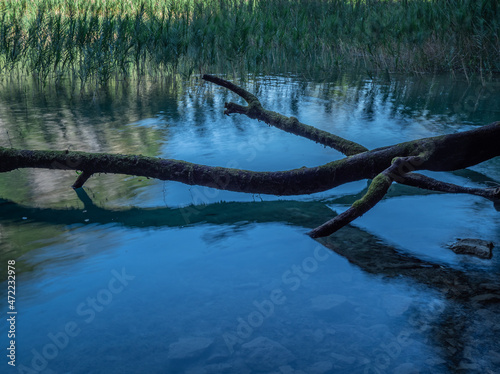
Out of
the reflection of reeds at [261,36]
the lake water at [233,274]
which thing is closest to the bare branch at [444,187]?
the lake water at [233,274]

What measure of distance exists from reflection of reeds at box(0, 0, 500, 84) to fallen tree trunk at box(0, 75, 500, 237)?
14.1ft

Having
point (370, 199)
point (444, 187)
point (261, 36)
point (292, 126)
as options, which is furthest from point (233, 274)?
point (261, 36)

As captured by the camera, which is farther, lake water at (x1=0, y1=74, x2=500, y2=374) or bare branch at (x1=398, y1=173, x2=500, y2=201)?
bare branch at (x1=398, y1=173, x2=500, y2=201)

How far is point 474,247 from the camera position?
2.83 meters

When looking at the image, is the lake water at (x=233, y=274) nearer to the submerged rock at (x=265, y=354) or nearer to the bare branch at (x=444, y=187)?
the submerged rock at (x=265, y=354)

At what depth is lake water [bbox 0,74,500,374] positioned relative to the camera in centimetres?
204

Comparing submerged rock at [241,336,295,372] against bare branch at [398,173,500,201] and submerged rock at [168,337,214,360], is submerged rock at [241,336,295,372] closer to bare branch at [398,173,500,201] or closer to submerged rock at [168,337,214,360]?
submerged rock at [168,337,214,360]

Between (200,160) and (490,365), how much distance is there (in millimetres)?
3294

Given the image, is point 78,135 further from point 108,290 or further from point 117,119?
point 108,290

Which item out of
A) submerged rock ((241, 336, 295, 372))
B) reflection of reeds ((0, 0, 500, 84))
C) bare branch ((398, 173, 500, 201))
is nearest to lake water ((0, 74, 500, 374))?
submerged rock ((241, 336, 295, 372))

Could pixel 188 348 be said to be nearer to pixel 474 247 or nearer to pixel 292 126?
pixel 474 247

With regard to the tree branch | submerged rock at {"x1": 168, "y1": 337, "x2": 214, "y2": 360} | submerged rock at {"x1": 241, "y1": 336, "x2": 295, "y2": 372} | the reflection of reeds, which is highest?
the reflection of reeds

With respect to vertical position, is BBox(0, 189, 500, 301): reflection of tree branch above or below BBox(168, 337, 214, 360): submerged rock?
above

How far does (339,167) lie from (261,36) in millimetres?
7122
